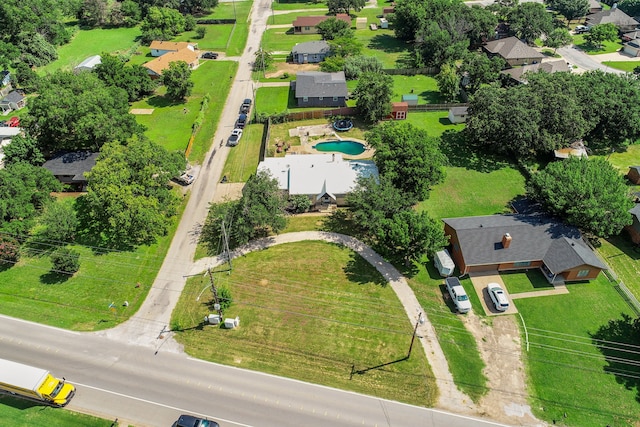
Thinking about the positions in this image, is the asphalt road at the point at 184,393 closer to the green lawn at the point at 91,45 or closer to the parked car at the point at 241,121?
the parked car at the point at 241,121

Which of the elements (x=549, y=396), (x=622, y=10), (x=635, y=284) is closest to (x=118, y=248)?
(x=549, y=396)

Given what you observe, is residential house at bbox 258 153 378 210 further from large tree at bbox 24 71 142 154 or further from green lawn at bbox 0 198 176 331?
large tree at bbox 24 71 142 154

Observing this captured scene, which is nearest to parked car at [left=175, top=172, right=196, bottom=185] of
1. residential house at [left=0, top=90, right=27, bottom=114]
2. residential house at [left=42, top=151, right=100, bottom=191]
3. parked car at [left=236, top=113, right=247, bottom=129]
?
residential house at [left=42, top=151, right=100, bottom=191]

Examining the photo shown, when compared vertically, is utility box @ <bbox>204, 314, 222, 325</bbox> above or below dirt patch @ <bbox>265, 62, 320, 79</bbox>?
below

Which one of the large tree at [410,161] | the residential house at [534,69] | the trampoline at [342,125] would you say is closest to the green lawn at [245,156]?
the trampoline at [342,125]

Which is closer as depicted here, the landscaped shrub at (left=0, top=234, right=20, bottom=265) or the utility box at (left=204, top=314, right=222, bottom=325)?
the utility box at (left=204, top=314, right=222, bottom=325)

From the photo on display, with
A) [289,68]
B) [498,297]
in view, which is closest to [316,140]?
[289,68]
